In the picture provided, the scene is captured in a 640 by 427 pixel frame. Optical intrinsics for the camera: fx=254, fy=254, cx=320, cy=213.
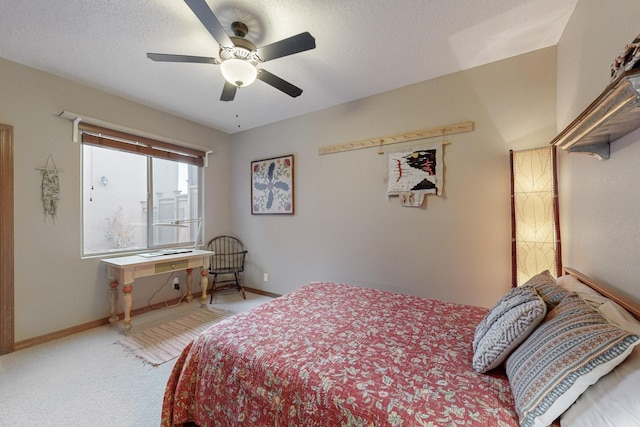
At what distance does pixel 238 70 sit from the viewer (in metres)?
1.86

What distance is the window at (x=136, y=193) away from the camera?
295 cm

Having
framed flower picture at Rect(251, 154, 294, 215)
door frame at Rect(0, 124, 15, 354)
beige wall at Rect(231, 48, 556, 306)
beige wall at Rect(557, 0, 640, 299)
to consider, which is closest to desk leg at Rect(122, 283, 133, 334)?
door frame at Rect(0, 124, 15, 354)

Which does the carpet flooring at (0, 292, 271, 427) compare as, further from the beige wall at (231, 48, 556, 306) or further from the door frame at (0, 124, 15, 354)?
the beige wall at (231, 48, 556, 306)

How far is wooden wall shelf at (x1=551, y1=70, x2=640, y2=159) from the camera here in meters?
0.79

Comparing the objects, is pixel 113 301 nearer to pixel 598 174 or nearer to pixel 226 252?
pixel 226 252

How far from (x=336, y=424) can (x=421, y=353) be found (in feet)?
1.76

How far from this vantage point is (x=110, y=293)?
2.92 meters

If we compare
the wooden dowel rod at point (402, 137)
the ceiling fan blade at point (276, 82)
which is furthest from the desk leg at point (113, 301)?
the wooden dowel rod at point (402, 137)

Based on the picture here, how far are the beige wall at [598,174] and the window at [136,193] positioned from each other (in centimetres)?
411

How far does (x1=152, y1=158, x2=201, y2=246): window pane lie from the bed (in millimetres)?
2609

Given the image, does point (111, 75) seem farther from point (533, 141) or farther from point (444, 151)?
point (533, 141)

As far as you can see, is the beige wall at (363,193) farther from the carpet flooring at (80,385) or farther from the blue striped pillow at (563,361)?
the blue striped pillow at (563,361)

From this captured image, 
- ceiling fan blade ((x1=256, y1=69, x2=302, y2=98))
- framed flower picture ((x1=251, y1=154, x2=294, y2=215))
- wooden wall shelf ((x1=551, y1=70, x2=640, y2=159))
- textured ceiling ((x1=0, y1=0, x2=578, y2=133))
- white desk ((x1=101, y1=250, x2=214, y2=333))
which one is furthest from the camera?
framed flower picture ((x1=251, y1=154, x2=294, y2=215))

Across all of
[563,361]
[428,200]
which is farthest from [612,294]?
[428,200]
